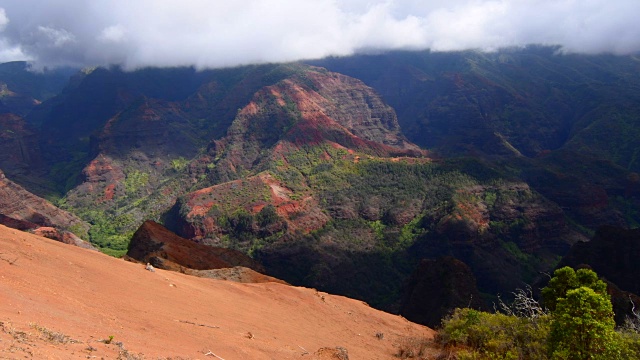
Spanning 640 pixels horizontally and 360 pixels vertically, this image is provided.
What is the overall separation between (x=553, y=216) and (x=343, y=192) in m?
45.9

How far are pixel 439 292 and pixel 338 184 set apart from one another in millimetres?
52326

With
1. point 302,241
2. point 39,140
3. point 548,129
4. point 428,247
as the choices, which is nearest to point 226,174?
point 302,241

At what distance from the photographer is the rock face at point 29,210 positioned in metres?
94.1

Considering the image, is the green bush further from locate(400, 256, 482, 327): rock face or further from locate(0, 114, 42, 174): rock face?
locate(0, 114, 42, 174): rock face

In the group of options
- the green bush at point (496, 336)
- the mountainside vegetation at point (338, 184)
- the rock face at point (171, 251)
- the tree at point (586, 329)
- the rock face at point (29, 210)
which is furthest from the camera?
Answer: the rock face at point (29, 210)

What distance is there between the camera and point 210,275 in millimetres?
41719

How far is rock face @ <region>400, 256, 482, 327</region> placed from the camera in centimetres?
5356

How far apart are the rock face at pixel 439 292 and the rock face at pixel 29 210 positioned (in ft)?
266

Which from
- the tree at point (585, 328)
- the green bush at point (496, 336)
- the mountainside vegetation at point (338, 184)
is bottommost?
the mountainside vegetation at point (338, 184)

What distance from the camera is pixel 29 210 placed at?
97438 millimetres

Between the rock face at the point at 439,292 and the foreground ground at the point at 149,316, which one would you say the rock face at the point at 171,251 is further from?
the rock face at the point at 439,292

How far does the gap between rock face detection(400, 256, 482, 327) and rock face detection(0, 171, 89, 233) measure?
80933 millimetres

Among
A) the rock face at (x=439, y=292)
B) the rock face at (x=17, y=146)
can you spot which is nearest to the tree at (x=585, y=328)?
the rock face at (x=439, y=292)

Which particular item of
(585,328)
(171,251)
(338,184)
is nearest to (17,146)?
(338,184)
